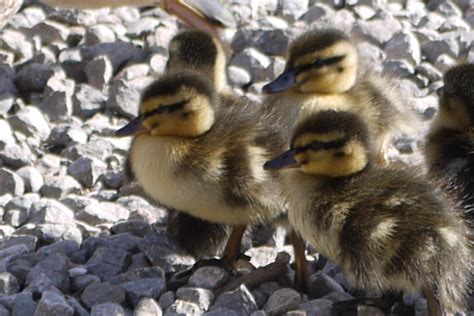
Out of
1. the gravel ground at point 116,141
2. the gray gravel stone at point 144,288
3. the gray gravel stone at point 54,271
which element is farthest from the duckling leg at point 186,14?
the gray gravel stone at point 144,288

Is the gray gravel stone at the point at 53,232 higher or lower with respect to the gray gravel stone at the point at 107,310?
lower

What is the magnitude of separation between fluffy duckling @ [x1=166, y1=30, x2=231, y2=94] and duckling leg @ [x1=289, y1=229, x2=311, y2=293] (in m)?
0.70

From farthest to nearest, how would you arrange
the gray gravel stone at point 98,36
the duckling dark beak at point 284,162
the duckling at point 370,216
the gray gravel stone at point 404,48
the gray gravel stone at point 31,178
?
the gray gravel stone at point 98,36, the gray gravel stone at point 404,48, the gray gravel stone at point 31,178, the duckling dark beak at point 284,162, the duckling at point 370,216

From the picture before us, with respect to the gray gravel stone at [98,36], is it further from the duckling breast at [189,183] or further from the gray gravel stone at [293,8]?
the duckling breast at [189,183]

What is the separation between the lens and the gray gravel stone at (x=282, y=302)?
3.38m

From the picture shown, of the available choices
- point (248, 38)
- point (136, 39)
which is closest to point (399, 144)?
point (248, 38)

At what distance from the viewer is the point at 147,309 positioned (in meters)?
3.35

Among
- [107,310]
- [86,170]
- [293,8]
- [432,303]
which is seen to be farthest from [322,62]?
[293,8]

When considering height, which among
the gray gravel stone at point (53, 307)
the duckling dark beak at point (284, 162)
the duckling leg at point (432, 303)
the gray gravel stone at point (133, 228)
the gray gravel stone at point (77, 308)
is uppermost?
the duckling dark beak at point (284, 162)

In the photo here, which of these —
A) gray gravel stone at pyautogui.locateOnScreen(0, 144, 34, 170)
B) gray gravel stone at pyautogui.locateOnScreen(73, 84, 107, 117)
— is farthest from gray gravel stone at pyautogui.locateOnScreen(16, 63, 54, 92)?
gray gravel stone at pyautogui.locateOnScreen(0, 144, 34, 170)

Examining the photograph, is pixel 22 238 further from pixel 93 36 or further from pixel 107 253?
pixel 93 36

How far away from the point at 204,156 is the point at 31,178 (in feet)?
3.05

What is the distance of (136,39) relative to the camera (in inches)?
208

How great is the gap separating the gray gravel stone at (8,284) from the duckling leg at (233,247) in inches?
22.4
